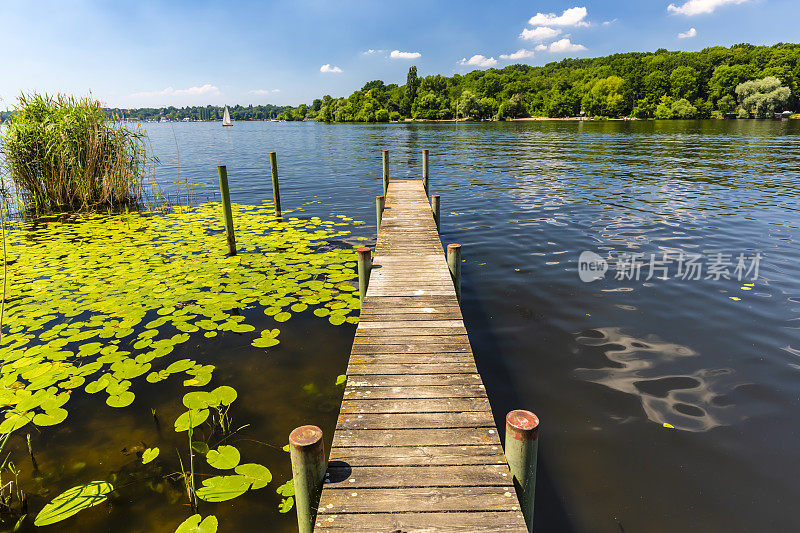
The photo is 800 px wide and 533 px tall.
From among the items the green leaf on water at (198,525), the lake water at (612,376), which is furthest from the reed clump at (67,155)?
the green leaf on water at (198,525)

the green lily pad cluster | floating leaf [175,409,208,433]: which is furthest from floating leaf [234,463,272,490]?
the green lily pad cluster

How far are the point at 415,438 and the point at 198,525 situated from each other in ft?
6.67

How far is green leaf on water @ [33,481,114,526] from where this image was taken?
3439mm

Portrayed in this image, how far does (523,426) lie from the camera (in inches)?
106

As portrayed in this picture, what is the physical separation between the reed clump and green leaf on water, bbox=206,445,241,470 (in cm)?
1336

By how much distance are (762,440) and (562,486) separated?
7.82 feet

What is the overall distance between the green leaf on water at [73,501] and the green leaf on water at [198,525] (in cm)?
94

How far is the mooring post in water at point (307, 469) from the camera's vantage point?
2.61 metres

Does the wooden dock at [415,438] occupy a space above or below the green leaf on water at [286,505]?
above

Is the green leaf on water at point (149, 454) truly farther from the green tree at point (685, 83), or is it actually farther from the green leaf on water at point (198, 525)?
the green tree at point (685, 83)

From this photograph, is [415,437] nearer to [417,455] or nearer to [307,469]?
[417,455]

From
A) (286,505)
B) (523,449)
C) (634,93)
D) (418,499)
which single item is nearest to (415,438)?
(418,499)

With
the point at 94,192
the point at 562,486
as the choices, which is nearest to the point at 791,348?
the point at 562,486

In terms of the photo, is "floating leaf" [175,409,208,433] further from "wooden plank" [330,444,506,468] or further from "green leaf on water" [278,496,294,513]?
"wooden plank" [330,444,506,468]
